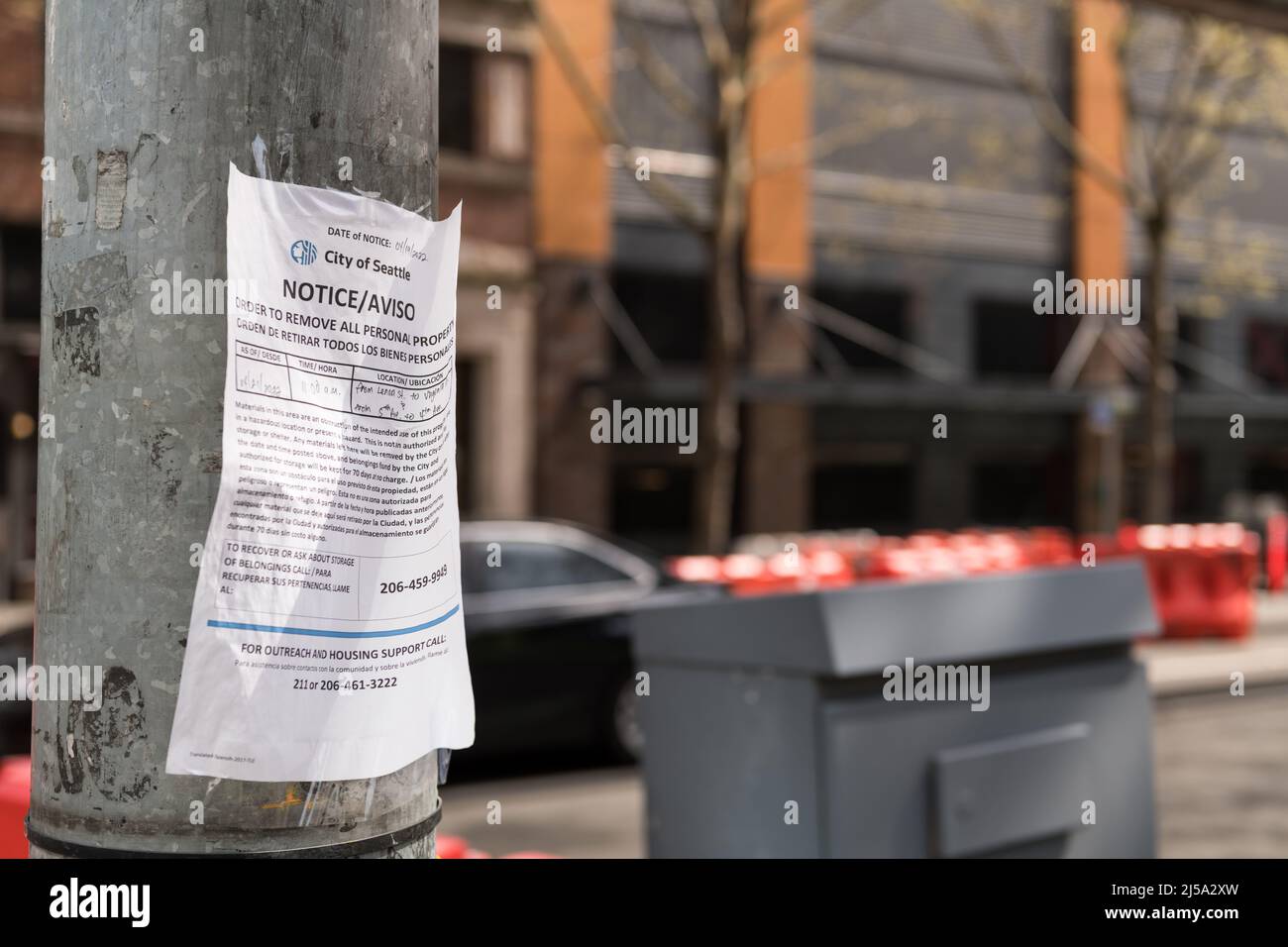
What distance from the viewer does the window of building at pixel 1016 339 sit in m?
27.4

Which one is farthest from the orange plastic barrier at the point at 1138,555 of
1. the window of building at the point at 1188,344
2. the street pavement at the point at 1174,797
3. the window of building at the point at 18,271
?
the window of building at the point at 1188,344

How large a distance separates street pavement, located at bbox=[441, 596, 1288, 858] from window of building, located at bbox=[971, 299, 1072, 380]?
15.8m

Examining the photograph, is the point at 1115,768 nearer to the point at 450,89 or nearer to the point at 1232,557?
the point at 1232,557

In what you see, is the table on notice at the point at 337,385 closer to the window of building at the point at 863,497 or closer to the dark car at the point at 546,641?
the dark car at the point at 546,641

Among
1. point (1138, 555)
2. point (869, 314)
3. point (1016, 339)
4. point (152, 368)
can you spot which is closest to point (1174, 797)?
Answer: point (152, 368)

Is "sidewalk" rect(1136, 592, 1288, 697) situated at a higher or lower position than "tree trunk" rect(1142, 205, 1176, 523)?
lower

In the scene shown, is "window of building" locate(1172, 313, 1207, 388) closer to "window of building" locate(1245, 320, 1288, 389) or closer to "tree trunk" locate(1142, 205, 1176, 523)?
"window of building" locate(1245, 320, 1288, 389)

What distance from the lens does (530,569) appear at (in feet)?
31.4

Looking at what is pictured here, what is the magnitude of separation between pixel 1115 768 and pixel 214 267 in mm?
2561

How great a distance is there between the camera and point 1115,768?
344cm

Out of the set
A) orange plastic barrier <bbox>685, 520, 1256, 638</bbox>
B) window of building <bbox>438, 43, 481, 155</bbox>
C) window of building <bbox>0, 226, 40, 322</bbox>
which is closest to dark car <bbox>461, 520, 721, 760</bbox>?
orange plastic barrier <bbox>685, 520, 1256, 638</bbox>

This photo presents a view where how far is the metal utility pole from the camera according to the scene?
167 cm
